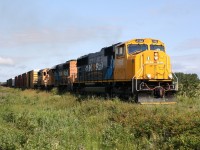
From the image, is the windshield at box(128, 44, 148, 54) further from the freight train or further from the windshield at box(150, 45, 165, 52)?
the windshield at box(150, 45, 165, 52)

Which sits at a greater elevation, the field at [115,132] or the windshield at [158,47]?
the windshield at [158,47]

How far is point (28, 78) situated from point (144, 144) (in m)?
58.4

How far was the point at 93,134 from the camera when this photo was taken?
11695 millimetres

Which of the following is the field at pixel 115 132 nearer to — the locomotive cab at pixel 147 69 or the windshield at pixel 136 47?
the locomotive cab at pixel 147 69

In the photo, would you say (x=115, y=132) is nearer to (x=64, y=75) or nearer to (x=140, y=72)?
(x=140, y=72)

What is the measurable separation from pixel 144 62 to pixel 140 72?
0.64 meters

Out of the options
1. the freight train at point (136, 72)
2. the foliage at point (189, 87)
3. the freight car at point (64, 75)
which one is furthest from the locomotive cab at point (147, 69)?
the freight car at point (64, 75)

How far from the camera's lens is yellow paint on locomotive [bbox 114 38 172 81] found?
1902 centimetres

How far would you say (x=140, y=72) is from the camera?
1889 cm

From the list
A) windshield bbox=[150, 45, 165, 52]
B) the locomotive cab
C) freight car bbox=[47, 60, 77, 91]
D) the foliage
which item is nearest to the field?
the locomotive cab

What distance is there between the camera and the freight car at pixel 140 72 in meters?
18.7

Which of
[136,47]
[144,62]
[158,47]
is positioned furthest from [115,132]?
[158,47]

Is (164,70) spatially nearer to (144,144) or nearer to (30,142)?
(144,144)

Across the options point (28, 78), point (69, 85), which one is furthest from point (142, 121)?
point (28, 78)
